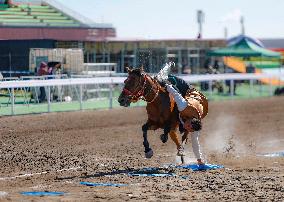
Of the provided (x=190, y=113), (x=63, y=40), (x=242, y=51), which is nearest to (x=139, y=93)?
(x=190, y=113)

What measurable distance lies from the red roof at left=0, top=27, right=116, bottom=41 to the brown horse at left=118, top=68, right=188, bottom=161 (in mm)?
22891

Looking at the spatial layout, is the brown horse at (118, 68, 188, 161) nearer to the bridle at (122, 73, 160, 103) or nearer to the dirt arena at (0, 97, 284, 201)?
the bridle at (122, 73, 160, 103)

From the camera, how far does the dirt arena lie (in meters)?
10.6

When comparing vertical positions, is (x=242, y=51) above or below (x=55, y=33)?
below

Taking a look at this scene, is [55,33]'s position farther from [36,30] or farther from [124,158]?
[124,158]

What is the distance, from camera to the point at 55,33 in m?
39.2

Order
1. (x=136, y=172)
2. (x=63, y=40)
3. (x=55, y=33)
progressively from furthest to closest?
(x=55, y=33), (x=63, y=40), (x=136, y=172)

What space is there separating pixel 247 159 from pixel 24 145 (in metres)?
4.96

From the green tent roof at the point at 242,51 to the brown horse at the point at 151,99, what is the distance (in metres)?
32.7

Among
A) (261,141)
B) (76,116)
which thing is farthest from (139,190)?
(76,116)

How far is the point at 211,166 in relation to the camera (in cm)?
1334

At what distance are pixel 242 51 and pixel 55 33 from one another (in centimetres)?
1389

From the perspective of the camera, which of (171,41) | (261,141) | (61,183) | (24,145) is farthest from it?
(171,41)

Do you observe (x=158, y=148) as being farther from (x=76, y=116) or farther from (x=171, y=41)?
(x=171, y=41)
